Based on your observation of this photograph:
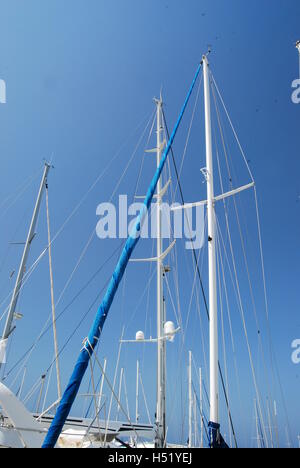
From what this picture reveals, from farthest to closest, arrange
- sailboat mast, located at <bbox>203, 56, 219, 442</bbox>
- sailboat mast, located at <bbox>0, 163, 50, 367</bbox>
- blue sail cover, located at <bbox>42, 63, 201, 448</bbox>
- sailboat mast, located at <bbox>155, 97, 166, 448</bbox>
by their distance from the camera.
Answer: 1. sailboat mast, located at <bbox>155, 97, 166, 448</bbox>
2. sailboat mast, located at <bbox>0, 163, 50, 367</bbox>
3. sailboat mast, located at <bbox>203, 56, 219, 442</bbox>
4. blue sail cover, located at <bbox>42, 63, 201, 448</bbox>

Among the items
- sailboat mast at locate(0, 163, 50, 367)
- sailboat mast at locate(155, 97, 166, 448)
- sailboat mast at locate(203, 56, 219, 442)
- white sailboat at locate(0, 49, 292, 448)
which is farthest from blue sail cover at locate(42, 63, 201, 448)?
sailboat mast at locate(155, 97, 166, 448)

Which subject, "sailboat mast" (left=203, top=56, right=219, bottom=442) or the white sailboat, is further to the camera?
"sailboat mast" (left=203, top=56, right=219, bottom=442)

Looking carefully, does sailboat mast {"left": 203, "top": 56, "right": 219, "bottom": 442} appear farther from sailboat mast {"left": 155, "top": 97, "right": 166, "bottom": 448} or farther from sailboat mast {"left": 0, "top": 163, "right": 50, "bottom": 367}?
sailboat mast {"left": 0, "top": 163, "right": 50, "bottom": 367}

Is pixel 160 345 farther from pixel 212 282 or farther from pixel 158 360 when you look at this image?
pixel 212 282

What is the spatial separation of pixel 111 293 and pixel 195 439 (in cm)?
2789

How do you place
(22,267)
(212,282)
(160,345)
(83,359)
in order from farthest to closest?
(160,345)
(22,267)
(212,282)
(83,359)

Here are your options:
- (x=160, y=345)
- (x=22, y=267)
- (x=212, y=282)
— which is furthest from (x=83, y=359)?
(x=22, y=267)

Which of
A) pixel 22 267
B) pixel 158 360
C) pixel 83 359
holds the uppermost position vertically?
pixel 22 267

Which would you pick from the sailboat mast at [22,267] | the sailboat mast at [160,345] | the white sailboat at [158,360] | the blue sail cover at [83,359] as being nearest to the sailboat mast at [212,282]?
the white sailboat at [158,360]

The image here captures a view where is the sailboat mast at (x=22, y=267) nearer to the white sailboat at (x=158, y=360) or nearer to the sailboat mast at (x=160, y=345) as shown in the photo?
the white sailboat at (x=158, y=360)

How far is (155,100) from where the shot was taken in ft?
56.1
